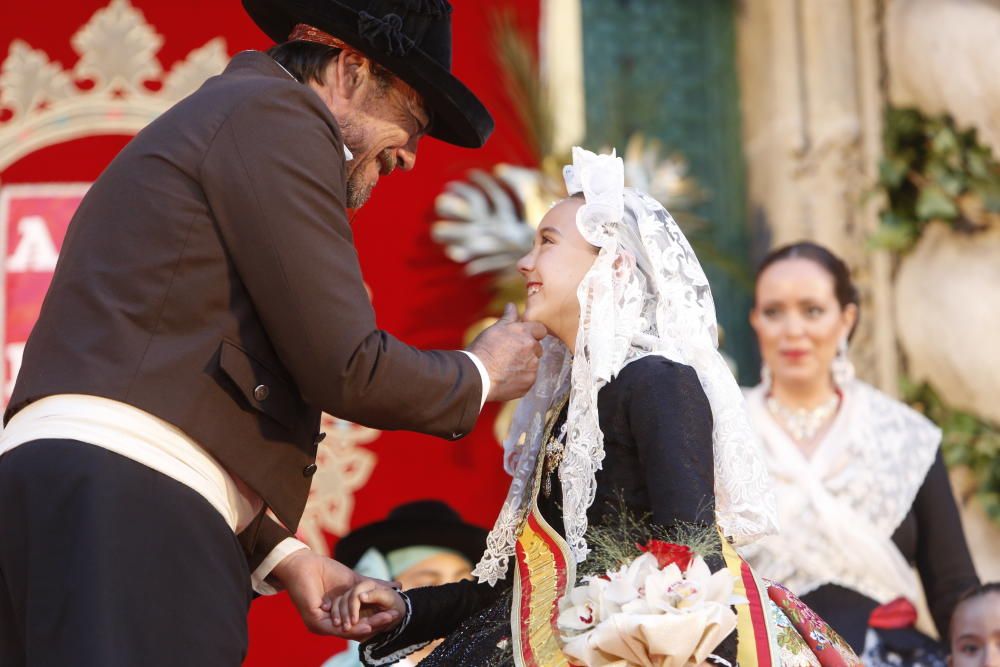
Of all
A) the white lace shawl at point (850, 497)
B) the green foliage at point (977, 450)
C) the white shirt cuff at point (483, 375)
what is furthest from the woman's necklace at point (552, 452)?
the green foliage at point (977, 450)

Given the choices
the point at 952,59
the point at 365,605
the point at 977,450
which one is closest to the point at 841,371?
the point at 977,450

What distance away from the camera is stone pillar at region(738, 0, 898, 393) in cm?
595

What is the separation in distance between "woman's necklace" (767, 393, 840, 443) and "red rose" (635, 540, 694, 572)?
7.30 feet

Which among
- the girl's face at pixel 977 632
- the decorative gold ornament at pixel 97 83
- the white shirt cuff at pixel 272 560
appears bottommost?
the girl's face at pixel 977 632

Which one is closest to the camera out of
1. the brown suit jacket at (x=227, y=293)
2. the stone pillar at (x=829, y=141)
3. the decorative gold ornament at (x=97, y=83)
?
the brown suit jacket at (x=227, y=293)

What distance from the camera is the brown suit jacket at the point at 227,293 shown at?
2541mm

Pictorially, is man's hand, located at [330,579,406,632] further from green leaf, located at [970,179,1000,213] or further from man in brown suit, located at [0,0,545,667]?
green leaf, located at [970,179,1000,213]

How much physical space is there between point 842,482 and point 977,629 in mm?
681

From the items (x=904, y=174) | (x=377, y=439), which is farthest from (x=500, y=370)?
(x=904, y=174)

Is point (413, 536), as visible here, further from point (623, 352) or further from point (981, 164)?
point (981, 164)

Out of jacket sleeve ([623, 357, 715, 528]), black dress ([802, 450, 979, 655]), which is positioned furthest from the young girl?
black dress ([802, 450, 979, 655])

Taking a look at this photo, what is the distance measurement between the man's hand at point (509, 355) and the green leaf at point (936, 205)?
10.4 ft

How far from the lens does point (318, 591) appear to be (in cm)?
311

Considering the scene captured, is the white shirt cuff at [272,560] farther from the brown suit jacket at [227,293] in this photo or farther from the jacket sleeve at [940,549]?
the jacket sleeve at [940,549]
